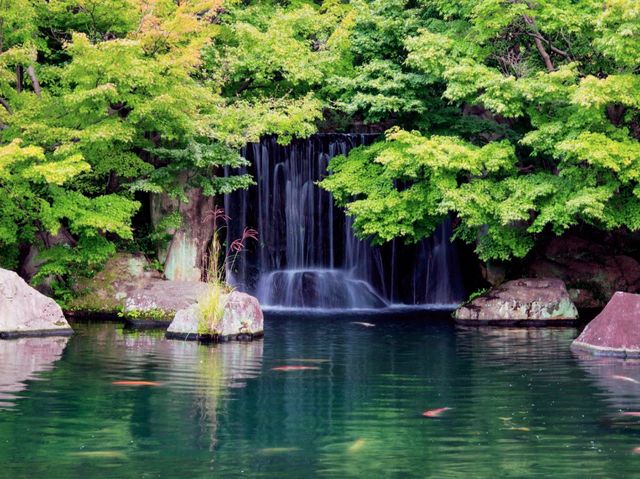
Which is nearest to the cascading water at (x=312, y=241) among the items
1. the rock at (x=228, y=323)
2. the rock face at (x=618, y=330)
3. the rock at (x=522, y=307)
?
the rock at (x=522, y=307)

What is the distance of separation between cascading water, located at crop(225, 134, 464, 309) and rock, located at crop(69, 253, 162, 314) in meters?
4.32

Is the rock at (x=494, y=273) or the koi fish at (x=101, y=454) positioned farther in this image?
the rock at (x=494, y=273)

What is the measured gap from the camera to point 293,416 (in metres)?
12.3

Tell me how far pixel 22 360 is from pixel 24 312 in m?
4.06

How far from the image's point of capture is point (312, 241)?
30.5 meters

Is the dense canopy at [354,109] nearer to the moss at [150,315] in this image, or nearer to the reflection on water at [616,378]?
the moss at [150,315]

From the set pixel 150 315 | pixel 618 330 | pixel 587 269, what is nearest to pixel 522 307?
pixel 587 269

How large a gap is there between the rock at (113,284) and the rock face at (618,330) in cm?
1136

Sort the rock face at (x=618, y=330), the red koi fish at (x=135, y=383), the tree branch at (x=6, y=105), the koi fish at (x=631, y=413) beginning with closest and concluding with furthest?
the koi fish at (x=631, y=413), the red koi fish at (x=135, y=383), the rock face at (x=618, y=330), the tree branch at (x=6, y=105)

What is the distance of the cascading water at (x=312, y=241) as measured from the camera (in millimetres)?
30281

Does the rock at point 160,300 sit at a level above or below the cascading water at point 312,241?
below

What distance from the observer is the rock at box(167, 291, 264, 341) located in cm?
2028

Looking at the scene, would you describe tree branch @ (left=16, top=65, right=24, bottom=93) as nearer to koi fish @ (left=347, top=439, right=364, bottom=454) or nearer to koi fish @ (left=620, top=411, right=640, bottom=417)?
koi fish @ (left=347, top=439, right=364, bottom=454)

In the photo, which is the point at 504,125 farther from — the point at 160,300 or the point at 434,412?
the point at 434,412
